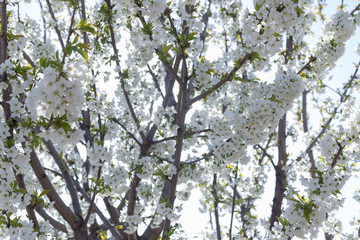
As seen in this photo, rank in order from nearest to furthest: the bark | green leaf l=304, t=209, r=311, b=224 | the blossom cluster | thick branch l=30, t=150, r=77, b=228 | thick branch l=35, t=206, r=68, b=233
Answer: the blossom cluster, green leaf l=304, t=209, r=311, b=224, thick branch l=30, t=150, r=77, b=228, thick branch l=35, t=206, r=68, b=233, the bark

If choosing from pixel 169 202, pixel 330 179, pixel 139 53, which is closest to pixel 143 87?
pixel 139 53

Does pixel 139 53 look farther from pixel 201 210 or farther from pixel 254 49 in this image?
pixel 201 210

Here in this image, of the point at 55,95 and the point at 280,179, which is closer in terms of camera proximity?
the point at 55,95

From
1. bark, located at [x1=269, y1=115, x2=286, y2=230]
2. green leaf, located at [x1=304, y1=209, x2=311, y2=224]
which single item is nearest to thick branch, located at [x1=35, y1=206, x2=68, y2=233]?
green leaf, located at [x1=304, y1=209, x2=311, y2=224]

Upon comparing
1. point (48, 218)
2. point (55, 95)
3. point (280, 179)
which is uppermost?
point (280, 179)

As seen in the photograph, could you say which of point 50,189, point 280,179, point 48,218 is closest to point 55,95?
point 50,189

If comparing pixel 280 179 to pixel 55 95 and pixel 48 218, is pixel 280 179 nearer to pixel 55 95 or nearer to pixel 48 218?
pixel 48 218

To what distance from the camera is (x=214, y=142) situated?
418 centimetres

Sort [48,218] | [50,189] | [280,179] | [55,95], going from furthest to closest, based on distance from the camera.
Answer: [280,179] → [48,218] → [50,189] → [55,95]

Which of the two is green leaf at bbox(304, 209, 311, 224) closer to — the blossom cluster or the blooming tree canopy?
the blooming tree canopy

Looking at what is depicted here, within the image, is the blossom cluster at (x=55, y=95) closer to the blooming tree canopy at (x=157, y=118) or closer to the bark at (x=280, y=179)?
the blooming tree canopy at (x=157, y=118)

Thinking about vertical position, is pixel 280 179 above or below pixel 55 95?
above

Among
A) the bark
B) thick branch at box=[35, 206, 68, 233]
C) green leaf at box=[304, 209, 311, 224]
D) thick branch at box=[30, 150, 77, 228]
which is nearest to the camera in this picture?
green leaf at box=[304, 209, 311, 224]

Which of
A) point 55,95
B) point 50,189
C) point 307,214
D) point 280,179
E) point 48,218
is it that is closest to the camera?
point 55,95
